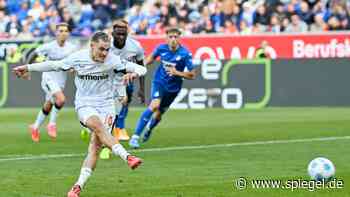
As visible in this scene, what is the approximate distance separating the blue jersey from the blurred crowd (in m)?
11.9

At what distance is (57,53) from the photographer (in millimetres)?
19359

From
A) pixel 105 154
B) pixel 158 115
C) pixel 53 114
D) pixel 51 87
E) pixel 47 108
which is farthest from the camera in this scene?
pixel 53 114

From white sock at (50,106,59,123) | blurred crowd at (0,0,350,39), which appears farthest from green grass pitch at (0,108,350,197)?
blurred crowd at (0,0,350,39)

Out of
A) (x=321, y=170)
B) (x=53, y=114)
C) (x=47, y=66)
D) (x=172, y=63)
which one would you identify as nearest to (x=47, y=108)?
(x=53, y=114)

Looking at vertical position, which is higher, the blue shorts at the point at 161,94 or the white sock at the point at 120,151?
the white sock at the point at 120,151

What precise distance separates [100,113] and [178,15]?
2024cm

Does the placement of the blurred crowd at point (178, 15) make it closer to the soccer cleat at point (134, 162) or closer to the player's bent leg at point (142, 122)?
the player's bent leg at point (142, 122)

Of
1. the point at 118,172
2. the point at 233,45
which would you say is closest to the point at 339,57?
the point at 233,45

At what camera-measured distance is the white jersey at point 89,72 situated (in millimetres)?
11562

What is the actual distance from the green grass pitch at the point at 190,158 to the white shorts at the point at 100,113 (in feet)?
2.43

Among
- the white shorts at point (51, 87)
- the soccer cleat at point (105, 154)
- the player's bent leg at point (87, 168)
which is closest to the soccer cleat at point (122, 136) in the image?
the white shorts at point (51, 87)

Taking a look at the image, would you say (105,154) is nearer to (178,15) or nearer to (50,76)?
(50,76)

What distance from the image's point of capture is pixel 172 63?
17.9m

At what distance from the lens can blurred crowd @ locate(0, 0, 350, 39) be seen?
2950 centimetres
